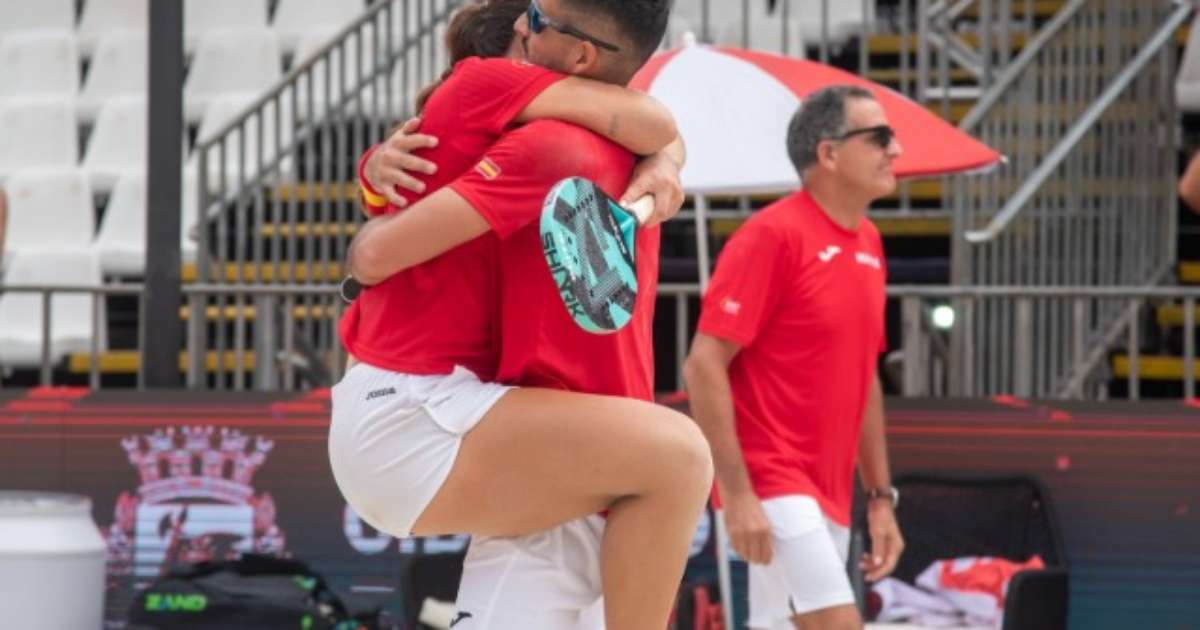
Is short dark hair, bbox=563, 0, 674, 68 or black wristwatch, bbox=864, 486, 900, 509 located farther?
black wristwatch, bbox=864, 486, 900, 509

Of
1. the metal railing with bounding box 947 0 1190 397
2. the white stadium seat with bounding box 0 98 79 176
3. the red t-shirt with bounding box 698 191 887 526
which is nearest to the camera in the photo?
the red t-shirt with bounding box 698 191 887 526

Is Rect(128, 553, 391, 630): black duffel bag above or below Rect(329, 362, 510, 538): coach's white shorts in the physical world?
below

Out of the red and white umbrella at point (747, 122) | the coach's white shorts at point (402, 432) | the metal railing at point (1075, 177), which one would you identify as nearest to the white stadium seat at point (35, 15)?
the metal railing at point (1075, 177)

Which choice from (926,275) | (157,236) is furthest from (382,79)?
(157,236)

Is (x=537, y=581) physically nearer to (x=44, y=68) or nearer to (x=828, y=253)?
(x=828, y=253)

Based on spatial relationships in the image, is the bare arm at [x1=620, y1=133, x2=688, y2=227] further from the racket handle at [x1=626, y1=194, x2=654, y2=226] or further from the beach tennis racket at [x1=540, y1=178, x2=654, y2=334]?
the beach tennis racket at [x1=540, y1=178, x2=654, y2=334]

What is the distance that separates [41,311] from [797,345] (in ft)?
20.7

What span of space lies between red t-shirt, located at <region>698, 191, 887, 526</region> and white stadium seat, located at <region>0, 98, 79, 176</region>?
304 inches

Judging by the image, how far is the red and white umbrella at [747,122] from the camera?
Result: 23.1 feet

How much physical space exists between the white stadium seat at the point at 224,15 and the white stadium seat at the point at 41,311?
2207 mm

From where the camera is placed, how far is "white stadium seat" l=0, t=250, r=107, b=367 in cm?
1084

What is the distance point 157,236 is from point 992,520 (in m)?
2.96

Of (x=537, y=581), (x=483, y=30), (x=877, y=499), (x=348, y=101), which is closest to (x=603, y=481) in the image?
(x=537, y=581)

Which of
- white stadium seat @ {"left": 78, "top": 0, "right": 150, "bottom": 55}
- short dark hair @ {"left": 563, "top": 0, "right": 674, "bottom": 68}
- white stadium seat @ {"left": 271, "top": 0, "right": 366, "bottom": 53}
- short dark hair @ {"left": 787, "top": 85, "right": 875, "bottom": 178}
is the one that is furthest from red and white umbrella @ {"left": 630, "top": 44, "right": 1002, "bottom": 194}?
white stadium seat @ {"left": 78, "top": 0, "right": 150, "bottom": 55}
